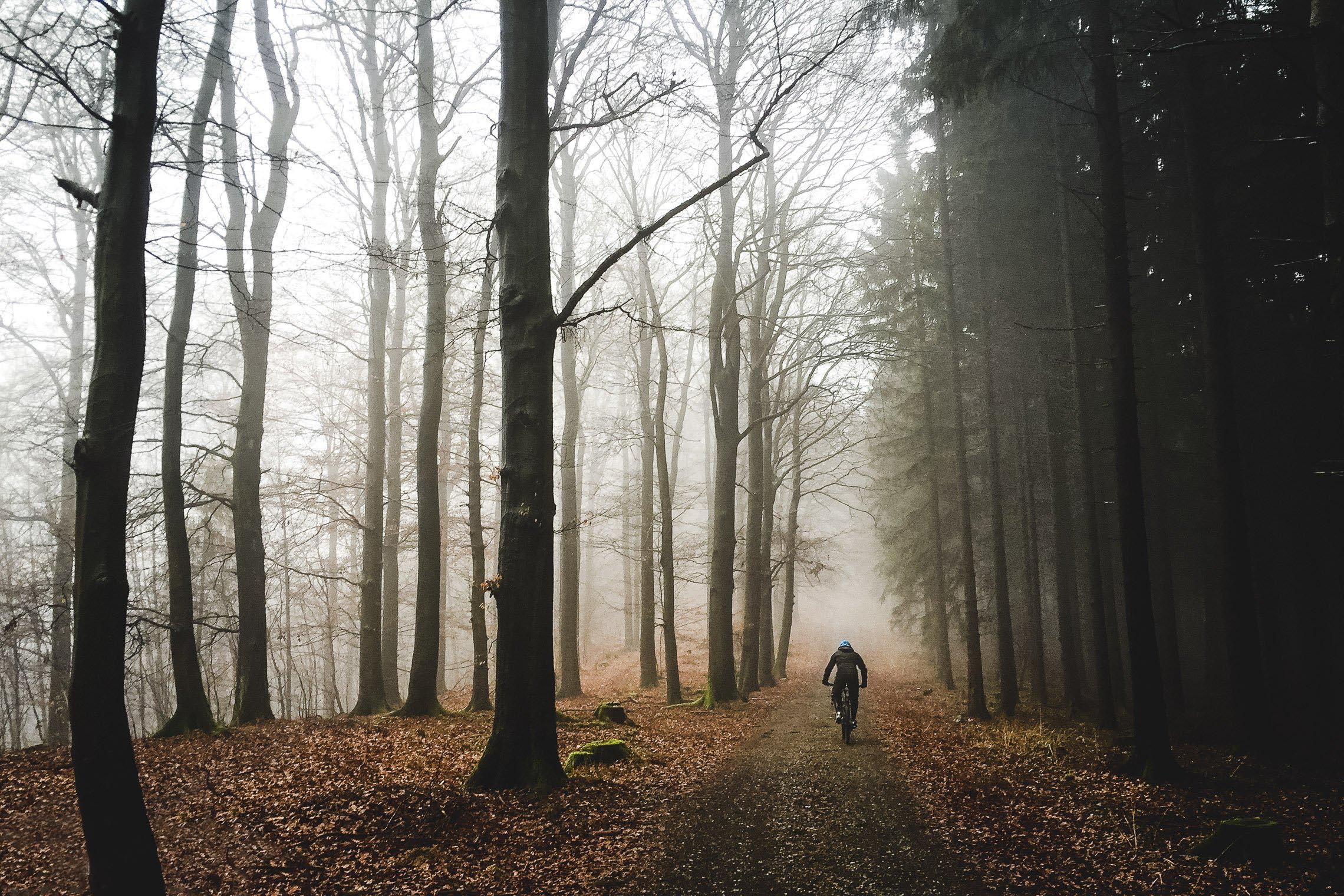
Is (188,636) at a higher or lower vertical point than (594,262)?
lower

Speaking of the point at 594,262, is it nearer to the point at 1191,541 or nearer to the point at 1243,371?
the point at 1243,371

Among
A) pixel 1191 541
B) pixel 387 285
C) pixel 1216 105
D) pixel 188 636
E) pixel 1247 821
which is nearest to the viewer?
pixel 1247 821

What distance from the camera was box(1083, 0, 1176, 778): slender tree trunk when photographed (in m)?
8.30

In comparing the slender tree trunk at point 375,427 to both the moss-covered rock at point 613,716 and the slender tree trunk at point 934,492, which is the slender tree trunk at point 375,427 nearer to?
the moss-covered rock at point 613,716

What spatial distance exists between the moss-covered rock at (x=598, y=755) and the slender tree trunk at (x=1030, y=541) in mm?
11418

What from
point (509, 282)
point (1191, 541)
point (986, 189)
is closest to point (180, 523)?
point (509, 282)

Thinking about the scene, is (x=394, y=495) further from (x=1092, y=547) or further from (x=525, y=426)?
(x=1092, y=547)

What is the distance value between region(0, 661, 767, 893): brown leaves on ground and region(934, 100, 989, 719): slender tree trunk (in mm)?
7967

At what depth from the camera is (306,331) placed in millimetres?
12555

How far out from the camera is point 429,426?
39.7 ft

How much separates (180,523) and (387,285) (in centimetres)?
647

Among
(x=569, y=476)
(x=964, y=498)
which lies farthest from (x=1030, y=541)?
(x=569, y=476)

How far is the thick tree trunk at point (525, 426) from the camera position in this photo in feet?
21.7

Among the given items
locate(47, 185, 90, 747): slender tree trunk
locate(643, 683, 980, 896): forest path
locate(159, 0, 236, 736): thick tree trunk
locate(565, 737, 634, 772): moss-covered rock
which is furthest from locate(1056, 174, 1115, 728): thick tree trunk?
locate(47, 185, 90, 747): slender tree trunk
